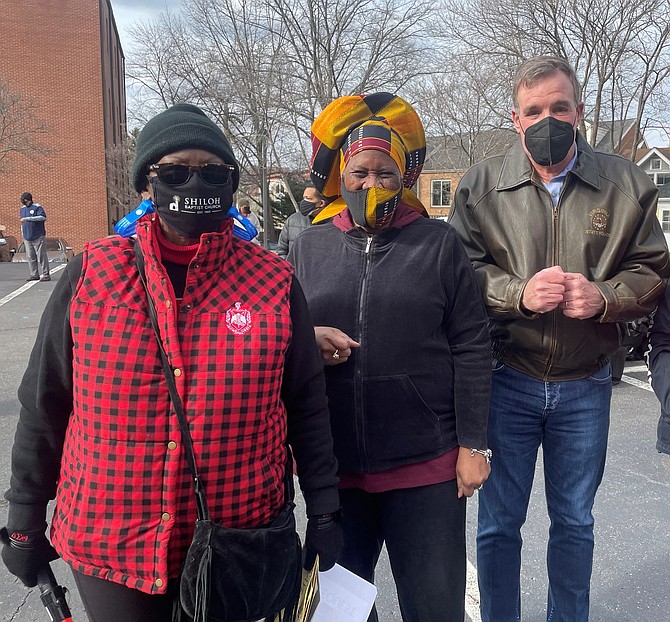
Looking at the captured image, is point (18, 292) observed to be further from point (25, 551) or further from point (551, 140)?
point (551, 140)

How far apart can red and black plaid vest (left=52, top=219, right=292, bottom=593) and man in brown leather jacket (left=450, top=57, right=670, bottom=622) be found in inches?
42.1

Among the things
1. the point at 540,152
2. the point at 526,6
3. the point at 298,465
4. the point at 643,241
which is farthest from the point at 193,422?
the point at 526,6

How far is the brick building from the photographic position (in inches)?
1166

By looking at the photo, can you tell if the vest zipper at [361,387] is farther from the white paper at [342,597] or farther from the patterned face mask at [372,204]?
the white paper at [342,597]

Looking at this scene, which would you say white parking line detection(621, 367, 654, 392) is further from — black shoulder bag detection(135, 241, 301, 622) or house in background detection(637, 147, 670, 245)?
house in background detection(637, 147, 670, 245)

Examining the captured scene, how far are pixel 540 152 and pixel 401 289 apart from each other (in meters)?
0.78

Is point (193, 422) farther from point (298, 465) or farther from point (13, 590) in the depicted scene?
point (13, 590)

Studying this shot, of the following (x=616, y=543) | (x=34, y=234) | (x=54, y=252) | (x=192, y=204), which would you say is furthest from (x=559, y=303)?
(x=54, y=252)

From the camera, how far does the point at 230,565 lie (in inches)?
56.9

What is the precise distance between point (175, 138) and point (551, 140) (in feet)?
4.38

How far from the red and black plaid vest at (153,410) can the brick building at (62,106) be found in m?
30.8

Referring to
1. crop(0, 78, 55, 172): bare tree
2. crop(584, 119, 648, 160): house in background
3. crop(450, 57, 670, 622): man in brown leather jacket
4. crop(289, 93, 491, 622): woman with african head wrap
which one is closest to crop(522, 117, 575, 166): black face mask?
crop(450, 57, 670, 622): man in brown leather jacket

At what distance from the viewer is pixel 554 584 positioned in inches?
92.4

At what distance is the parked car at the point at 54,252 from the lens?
21031mm
